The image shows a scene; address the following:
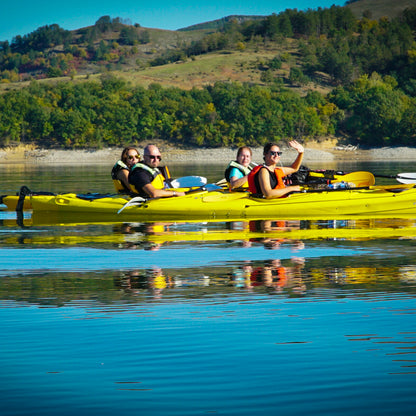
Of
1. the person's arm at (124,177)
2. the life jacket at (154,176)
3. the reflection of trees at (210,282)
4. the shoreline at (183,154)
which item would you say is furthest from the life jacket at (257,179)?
the shoreline at (183,154)

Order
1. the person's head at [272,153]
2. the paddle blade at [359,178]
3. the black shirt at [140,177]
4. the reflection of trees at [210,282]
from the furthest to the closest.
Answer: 1. the paddle blade at [359,178]
2. the black shirt at [140,177]
3. the person's head at [272,153]
4. the reflection of trees at [210,282]

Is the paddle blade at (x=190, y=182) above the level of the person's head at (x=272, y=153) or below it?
below

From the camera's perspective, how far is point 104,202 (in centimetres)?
1457

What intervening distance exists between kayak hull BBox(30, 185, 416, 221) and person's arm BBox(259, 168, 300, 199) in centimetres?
18

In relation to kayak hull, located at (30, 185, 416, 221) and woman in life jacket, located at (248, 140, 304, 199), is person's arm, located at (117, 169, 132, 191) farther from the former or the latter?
woman in life jacket, located at (248, 140, 304, 199)

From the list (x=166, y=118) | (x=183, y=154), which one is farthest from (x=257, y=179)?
(x=166, y=118)

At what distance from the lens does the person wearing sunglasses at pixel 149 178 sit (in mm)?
12875

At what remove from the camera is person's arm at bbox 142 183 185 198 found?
1351 centimetres

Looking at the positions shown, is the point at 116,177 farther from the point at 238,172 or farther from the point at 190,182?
the point at 238,172

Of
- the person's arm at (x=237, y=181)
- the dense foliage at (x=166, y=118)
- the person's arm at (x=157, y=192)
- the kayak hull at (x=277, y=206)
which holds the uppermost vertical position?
the dense foliage at (x=166, y=118)

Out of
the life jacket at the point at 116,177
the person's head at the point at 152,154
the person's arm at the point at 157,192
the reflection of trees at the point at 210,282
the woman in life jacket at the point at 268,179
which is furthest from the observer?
the life jacket at the point at 116,177

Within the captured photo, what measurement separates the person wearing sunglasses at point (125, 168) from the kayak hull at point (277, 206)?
326 millimetres

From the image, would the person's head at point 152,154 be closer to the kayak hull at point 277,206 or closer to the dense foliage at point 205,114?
the kayak hull at point 277,206

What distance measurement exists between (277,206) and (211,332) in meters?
Answer: 7.55
